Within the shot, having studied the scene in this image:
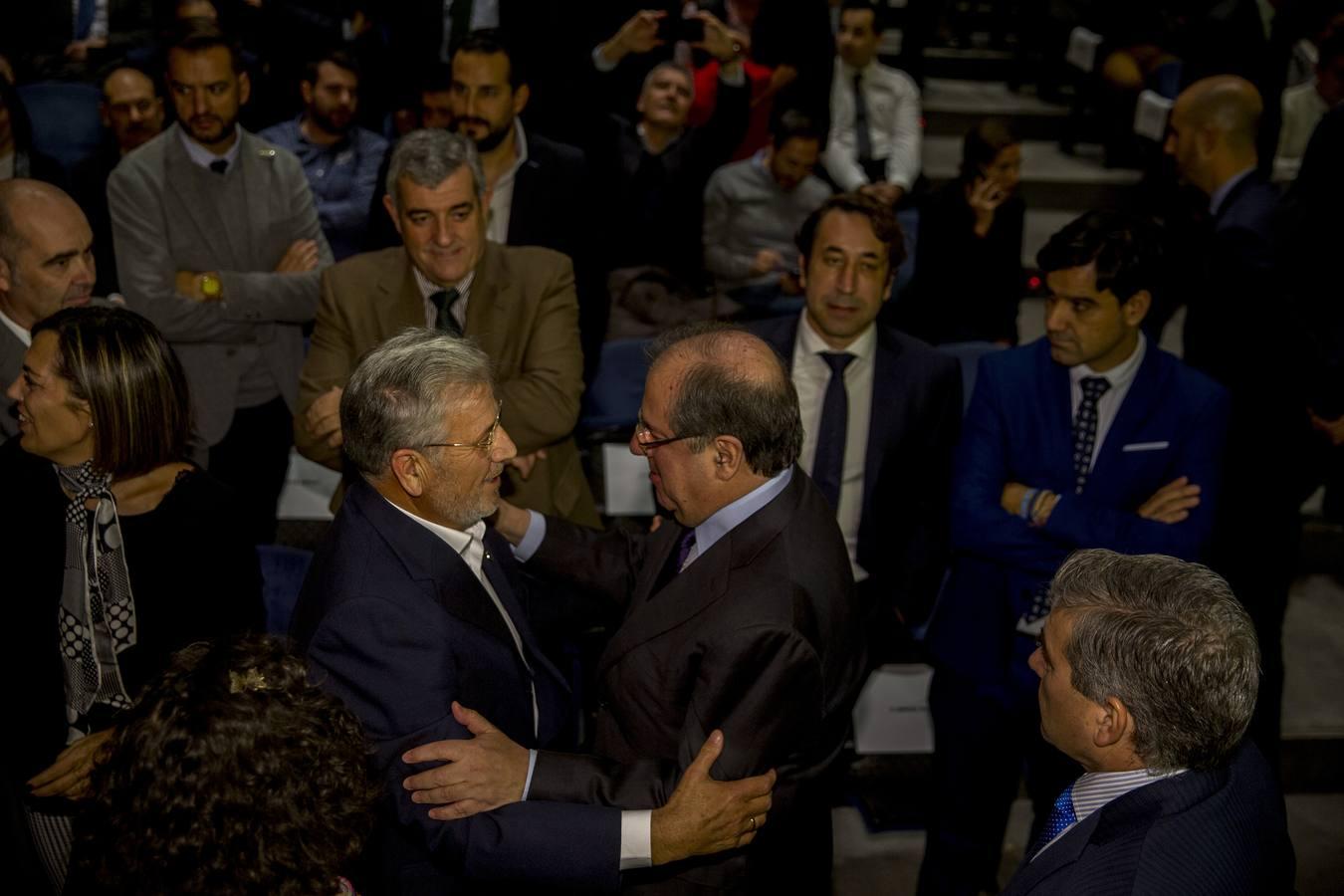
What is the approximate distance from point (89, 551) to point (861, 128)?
4397mm

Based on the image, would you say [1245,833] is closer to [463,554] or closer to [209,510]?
[463,554]

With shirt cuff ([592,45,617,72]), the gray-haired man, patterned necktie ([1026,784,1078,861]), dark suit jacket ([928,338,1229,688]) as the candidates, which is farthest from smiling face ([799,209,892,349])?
shirt cuff ([592,45,617,72])

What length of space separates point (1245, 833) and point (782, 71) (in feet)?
15.0

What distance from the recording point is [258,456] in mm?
3602

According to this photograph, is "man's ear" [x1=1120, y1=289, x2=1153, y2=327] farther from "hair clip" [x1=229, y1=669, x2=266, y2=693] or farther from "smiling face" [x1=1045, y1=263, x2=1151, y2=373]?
"hair clip" [x1=229, y1=669, x2=266, y2=693]

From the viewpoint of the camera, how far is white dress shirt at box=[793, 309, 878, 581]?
304cm

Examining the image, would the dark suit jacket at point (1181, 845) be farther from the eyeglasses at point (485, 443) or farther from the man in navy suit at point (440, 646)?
the eyeglasses at point (485, 443)

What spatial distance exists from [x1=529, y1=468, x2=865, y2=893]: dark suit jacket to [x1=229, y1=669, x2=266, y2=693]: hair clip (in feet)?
2.01

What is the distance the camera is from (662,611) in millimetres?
2084

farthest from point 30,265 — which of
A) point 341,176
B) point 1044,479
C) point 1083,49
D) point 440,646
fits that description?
point 1083,49

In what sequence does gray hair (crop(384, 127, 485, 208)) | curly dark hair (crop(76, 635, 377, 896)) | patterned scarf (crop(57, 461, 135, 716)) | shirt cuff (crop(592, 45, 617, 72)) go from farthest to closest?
shirt cuff (crop(592, 45, 617, 72)) → gray hair (crop(384, 127, 485, 208)) → patterned scarf (crop(57, 461, 135, 716)) → curly dark hair (crop(76, 635, 377, 896))

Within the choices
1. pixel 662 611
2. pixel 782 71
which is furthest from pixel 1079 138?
pixel 662 611

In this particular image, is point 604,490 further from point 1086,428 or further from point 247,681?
point 247,681

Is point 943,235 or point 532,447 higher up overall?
point 943,235
